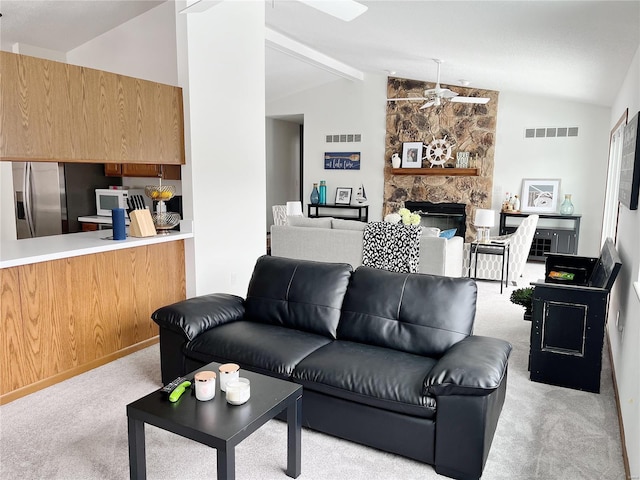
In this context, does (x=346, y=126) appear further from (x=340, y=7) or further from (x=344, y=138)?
(x=340, y=7)

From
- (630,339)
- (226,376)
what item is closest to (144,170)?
(226,376)

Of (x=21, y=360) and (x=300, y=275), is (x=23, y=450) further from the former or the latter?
(x=300, y=275)

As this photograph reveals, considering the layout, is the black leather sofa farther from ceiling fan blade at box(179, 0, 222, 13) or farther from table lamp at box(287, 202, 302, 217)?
table lamp at box(287, 202, 302, 217)

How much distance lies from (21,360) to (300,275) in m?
1.80

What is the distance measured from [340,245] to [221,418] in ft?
12.8

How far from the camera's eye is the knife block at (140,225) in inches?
145

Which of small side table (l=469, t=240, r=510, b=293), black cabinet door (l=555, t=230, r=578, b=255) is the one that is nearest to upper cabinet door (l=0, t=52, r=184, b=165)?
small side table (l=469, t=240, r=510, b=293)

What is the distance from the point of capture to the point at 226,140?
14.0ft

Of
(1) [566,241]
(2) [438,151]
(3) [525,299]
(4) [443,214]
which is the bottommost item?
(3) [525,299]

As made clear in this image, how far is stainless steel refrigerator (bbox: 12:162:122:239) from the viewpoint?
5203 millimetres

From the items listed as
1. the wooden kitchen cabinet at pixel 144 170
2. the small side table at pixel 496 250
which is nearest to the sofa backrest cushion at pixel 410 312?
the wooden kitchen cabinet at pixel 144 170

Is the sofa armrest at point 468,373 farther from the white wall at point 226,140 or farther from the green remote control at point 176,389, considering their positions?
the white wall at point 226,140

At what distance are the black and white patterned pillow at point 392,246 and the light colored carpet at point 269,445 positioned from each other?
218 cm

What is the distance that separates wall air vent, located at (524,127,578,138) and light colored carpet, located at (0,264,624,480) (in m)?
5.65
